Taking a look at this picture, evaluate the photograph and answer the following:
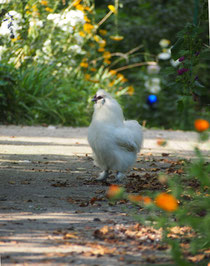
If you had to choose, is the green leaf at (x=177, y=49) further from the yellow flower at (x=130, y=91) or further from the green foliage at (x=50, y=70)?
the yellow flower at (x=130, y=91)

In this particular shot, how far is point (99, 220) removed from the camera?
11.2 feet

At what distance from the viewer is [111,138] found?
15.1 ft

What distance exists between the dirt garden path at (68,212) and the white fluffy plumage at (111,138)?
0.20 metres

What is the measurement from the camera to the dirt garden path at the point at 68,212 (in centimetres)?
272

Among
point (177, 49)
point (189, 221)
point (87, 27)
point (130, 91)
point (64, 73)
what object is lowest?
point (130, 91)

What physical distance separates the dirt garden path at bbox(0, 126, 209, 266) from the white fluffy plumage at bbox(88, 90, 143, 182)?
204mm

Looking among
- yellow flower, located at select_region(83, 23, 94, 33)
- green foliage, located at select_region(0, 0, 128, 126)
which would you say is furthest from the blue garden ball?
yellow flower, located at select_region(83, 23, 94, 33)

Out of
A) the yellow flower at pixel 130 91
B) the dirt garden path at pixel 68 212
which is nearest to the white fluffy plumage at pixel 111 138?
the dirt garden path at pixel 68 212

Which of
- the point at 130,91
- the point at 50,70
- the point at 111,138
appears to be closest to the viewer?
the point at 111,138

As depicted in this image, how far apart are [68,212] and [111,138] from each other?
1134 millimetres

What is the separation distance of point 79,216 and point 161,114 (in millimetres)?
9949

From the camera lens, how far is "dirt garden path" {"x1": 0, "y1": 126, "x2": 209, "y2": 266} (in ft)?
8.93

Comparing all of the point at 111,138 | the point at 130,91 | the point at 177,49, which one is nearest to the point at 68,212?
→ the point at 111,138

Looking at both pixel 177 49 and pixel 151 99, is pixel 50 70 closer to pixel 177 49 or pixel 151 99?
pixel 151 99
